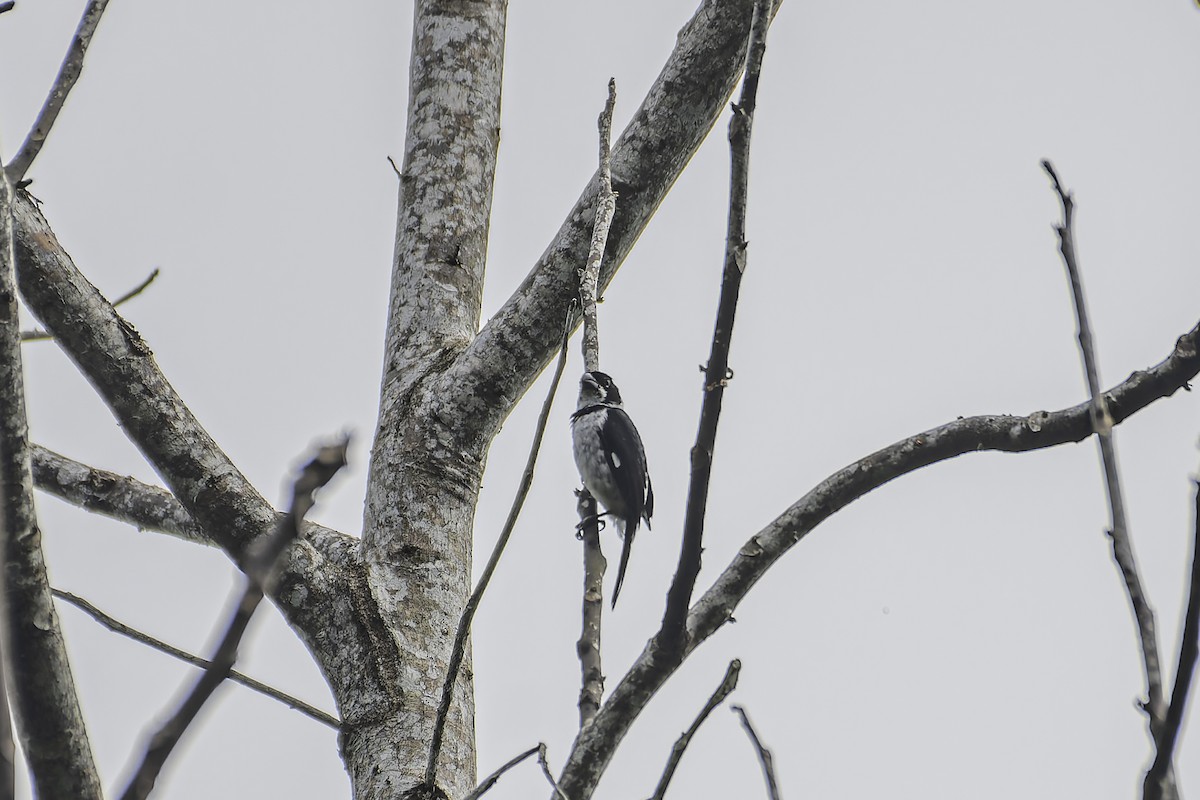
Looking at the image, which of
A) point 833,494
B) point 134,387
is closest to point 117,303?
point 134,387

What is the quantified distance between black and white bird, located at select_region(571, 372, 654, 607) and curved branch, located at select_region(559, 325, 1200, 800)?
3.04 meters

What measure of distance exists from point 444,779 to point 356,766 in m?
0.26

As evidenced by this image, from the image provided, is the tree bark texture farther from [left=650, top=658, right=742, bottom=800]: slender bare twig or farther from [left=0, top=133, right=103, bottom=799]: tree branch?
[left=0, top=133, right=103, bottom=799]: tree branch

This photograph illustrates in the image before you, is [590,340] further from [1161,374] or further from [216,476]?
[1161,374]

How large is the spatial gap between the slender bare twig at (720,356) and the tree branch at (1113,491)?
1.53 feet

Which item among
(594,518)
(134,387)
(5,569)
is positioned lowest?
(5,569)

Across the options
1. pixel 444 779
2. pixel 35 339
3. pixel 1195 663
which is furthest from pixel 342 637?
pixel 1195 663

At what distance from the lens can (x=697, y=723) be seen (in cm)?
178

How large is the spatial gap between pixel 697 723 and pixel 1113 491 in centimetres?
75

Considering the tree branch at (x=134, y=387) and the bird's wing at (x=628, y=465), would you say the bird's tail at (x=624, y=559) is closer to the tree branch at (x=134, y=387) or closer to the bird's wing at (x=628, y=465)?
the bird's wing at (x=628, y=465)

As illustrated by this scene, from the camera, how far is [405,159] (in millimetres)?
4078

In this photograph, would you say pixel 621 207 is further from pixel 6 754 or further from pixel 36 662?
pixel 6 754

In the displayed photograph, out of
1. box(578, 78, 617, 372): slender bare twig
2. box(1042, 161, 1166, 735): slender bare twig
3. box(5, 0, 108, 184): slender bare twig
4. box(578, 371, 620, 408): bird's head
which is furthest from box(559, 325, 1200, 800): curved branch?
box(578, 371, 620, 408): bird's head

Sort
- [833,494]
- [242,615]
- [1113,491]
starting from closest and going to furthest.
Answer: [242,615] < [1113,491] < [833,494]
